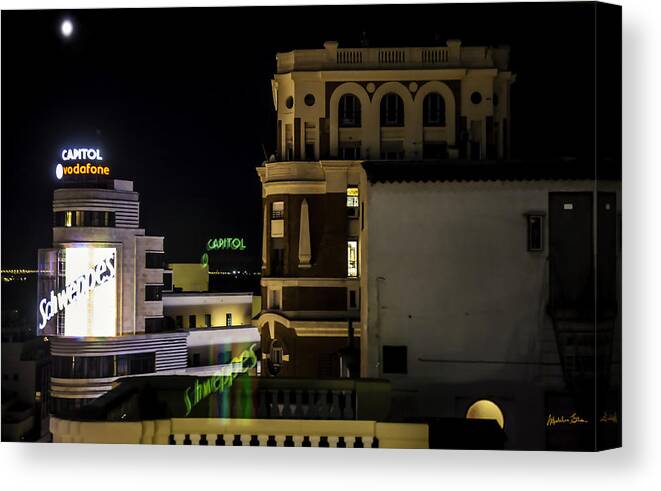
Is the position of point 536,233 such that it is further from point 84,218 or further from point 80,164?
point 84,218

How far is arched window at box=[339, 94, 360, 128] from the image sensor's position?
8.19m

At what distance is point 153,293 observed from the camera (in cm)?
833

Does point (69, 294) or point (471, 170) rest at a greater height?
point (471, 170)

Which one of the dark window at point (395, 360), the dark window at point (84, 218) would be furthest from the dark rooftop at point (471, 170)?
the dark window at point (84, 218)

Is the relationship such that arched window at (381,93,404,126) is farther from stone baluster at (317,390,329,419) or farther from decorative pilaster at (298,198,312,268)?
stone baluster at (317,390,329,419)

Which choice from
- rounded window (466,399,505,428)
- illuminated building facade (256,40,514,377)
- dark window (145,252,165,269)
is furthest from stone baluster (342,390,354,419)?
dark window (145,252,165,269)

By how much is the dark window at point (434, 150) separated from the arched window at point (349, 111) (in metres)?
0.63

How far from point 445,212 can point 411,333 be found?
0.88 m

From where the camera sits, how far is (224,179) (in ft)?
26.0

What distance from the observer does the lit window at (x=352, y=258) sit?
7805mm

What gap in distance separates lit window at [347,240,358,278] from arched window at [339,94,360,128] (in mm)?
954

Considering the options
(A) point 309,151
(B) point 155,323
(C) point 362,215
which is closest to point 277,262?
(C) point 362,215

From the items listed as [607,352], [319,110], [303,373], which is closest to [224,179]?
[319,110]
